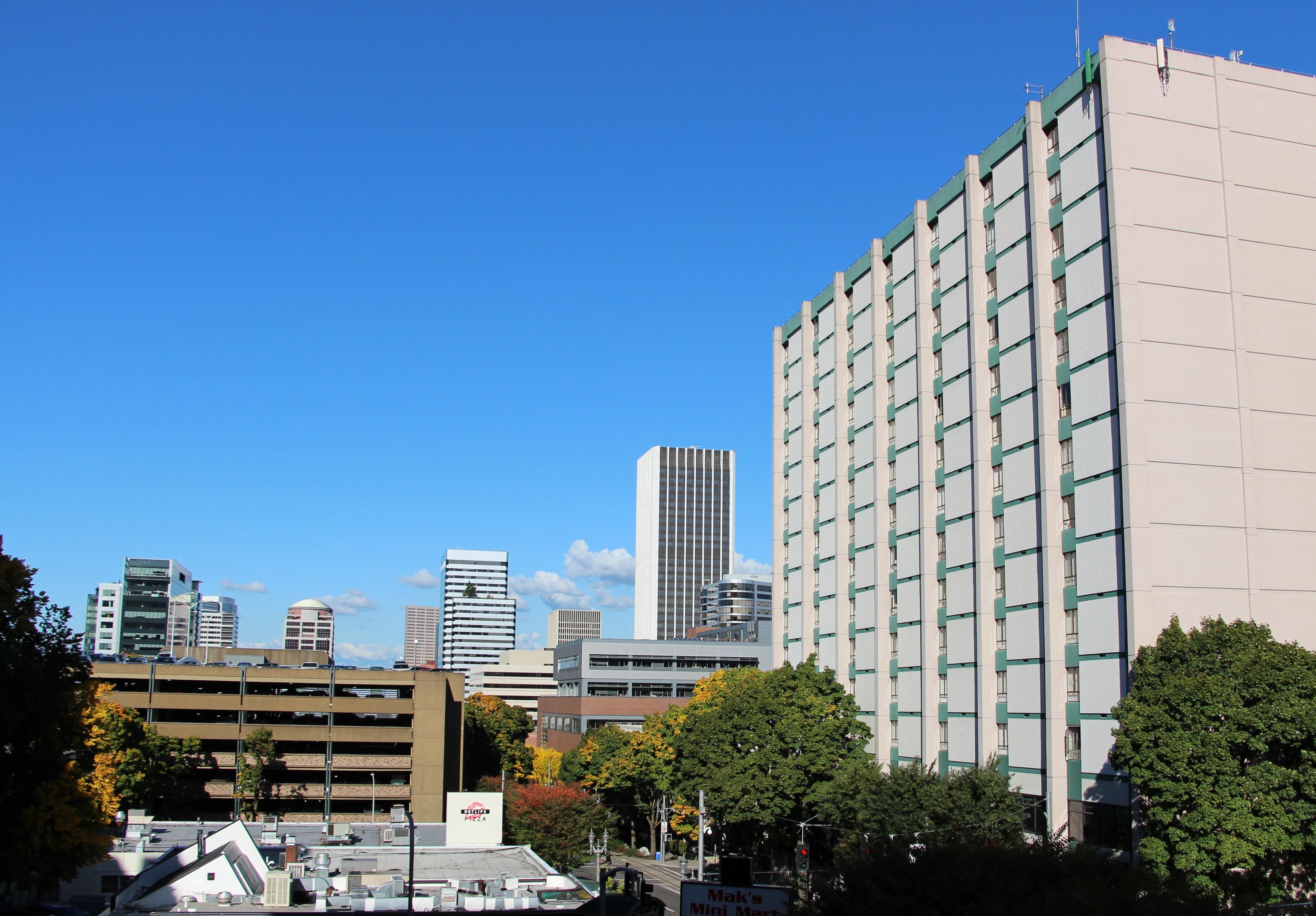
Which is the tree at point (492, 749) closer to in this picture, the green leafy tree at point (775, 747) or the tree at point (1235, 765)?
the green leafy tree at point (775, 747)

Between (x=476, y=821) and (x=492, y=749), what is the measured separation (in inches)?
3038

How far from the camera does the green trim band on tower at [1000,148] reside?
61.5 metres

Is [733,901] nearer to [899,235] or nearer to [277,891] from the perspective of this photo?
[277,891]

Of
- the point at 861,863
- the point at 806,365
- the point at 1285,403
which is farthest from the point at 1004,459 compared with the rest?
the point at 861,863

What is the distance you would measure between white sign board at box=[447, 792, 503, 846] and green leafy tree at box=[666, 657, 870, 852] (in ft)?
46.5

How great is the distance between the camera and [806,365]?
91.1 metres

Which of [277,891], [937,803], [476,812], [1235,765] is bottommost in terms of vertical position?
[476,812]

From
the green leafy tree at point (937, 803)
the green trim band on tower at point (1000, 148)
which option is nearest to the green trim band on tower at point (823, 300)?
the green trim band on tower at point (1000, 148)

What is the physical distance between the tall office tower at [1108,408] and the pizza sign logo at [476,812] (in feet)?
105

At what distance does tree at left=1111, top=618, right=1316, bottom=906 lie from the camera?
3966 cm

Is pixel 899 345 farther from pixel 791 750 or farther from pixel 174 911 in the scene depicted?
pixel 174 911

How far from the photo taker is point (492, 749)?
154 m

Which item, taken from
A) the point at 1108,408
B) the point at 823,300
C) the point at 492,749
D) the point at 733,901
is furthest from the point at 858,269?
the point at 492,749

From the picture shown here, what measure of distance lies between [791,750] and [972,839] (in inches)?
1713
